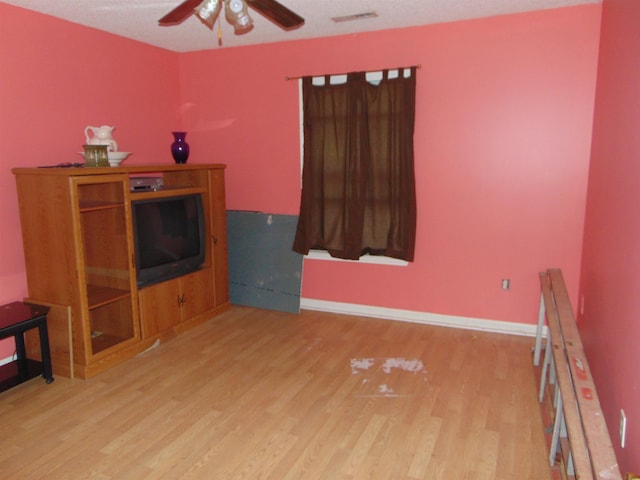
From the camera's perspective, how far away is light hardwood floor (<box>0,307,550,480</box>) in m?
2.40

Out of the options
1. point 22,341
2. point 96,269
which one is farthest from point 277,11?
point 22,341

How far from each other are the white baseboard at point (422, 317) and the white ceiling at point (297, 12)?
2485mm

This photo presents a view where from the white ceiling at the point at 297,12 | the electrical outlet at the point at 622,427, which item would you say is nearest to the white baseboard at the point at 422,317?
the electrical outlet at the point at 622,427

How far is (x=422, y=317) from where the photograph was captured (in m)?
4.37

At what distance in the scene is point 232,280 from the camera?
4.90 metres

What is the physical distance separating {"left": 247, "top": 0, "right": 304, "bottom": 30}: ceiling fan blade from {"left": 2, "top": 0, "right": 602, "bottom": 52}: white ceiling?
0.99 m

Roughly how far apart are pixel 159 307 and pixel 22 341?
0.97 meters

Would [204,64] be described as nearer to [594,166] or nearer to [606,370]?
[594,166]

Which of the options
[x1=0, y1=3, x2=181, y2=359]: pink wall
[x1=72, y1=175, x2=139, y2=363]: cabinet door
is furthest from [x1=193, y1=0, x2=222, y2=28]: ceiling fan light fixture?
[x1=0, y1=3, x2=181, y2=359]: pink wall

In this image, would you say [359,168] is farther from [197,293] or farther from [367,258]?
[197,293]

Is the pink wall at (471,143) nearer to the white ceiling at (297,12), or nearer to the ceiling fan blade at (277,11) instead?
the white ceiling at (297,12)

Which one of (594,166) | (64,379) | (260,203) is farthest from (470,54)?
(64,379)

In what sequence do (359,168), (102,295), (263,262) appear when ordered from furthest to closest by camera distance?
(263,262), (359,168), (102,295)

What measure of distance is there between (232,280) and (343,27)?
2610 millimetres
